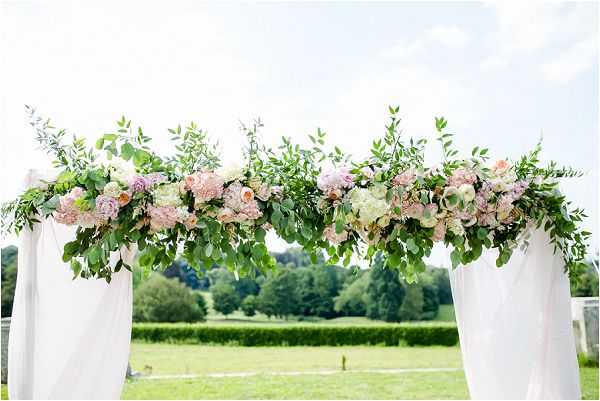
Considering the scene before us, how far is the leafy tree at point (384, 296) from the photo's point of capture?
9.11 metres

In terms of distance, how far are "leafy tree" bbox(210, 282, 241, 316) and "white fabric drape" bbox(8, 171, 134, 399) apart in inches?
280

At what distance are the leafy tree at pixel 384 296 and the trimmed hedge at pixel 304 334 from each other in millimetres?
186

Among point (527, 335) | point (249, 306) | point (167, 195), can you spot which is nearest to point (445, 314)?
point (249, 306)

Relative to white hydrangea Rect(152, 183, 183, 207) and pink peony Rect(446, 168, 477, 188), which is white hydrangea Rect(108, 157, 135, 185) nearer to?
white hydrangea Rect(152, 183, 183, 207)

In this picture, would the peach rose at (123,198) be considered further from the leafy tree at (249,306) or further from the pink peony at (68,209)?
the leafy tree at (249,306)

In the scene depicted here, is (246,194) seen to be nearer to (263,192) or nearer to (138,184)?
(263,192)

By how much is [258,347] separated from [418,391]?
2.82 metres

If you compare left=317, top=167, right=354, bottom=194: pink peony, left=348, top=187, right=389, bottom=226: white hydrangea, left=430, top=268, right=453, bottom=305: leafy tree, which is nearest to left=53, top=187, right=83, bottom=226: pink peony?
left=317, top=167, right=354, bottom=194: pink peony

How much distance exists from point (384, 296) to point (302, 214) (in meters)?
7.36

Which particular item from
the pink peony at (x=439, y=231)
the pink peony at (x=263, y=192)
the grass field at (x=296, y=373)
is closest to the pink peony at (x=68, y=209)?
the pink peony at (x=263, y=192)

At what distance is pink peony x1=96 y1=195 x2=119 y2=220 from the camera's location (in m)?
1.89

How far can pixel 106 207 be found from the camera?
189 cm

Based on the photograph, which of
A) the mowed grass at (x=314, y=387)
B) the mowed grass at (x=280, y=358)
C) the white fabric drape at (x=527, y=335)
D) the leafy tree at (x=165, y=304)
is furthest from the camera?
the leafy tree at (x=165, y=304)

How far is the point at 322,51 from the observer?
21.2 feet
